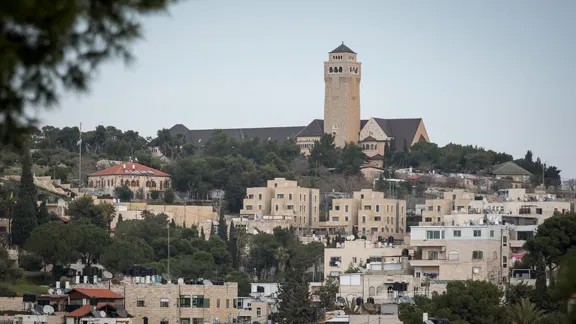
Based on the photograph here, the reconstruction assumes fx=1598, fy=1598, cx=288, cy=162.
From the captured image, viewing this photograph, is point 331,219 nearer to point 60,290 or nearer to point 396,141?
point 396,141

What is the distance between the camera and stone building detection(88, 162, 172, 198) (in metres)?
105

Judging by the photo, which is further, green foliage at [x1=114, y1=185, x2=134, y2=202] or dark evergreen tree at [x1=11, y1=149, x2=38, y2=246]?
green foliage at [x1=114, y1=185, x2=134, y2=202]

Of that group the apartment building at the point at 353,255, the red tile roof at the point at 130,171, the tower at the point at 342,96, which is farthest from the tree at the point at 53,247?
the tower at the point at 342,96

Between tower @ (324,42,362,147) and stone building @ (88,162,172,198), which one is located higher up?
tower @ (324,42,362,147)

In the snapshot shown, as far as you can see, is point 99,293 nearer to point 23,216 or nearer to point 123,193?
point 23,216

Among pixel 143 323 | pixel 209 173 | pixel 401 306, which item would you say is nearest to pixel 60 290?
pixel 143 323

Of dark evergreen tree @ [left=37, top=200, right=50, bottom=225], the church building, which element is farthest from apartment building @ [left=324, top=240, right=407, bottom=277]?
the church building

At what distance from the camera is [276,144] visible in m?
128

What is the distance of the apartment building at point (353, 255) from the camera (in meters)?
70.9

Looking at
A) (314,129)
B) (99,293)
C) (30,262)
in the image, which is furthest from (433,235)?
(314,129)

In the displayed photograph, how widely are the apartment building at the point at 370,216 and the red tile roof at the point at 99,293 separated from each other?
156 ft

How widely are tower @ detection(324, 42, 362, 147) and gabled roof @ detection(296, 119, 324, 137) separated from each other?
184 centimetres

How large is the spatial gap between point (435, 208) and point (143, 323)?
4517 centimetres

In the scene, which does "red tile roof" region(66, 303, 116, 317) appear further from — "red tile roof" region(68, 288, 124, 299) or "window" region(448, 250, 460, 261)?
"window" region(448, 250, 460, 261)
